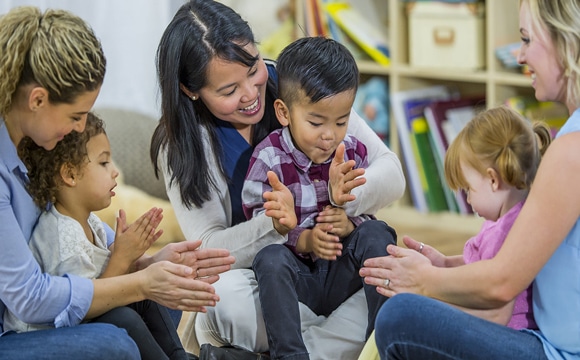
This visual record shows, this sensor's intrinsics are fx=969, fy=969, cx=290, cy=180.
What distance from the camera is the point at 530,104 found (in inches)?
136

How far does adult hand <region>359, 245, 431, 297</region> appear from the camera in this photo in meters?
1.72

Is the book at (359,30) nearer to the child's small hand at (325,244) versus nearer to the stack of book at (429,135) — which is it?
the stack of book at (429,135)

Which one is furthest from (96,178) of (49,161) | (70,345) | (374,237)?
(374,237)

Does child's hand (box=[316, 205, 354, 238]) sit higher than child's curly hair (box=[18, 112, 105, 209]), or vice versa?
child's curly hair (box=[18, 112, 105, 209])

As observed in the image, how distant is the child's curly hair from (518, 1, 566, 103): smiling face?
2.74ft

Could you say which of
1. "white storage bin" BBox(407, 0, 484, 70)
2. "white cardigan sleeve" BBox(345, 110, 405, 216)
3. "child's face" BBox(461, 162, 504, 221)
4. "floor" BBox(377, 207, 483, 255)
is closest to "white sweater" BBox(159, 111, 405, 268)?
"white cardigan sleeve" BBox(345, 110, 405, 216)

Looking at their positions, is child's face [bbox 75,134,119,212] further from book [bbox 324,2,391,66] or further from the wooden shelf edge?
book [bbox 324,2,391,66]

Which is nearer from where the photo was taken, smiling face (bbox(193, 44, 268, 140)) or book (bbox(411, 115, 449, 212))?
smiling face (bbox(193, 44, 268, 140))

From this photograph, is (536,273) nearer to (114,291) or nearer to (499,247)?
(499,247)

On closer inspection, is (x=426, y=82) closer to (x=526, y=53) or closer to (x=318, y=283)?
(x=318, y=283)

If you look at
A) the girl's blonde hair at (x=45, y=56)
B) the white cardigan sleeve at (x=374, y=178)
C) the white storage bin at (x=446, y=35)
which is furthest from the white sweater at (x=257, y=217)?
the white storage bin at (x=446, y=35)

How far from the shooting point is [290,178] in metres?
2.03

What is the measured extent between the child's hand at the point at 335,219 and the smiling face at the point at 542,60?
1.71 feet

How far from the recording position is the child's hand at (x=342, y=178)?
190cm
